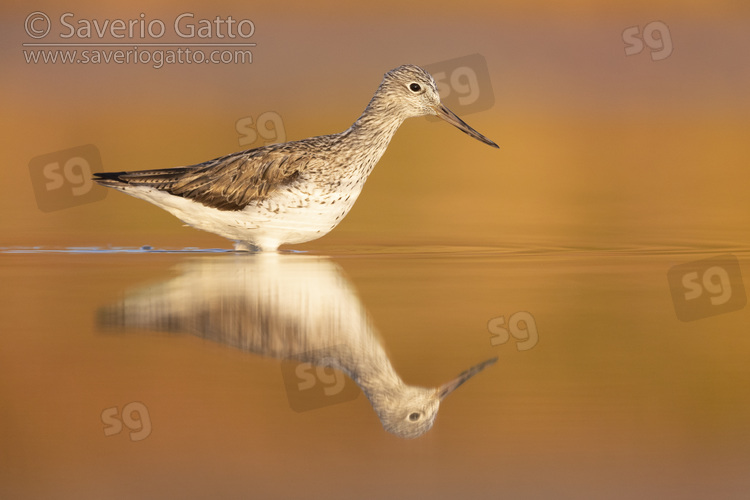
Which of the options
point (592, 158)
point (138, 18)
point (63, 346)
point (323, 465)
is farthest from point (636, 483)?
point (138, 18)

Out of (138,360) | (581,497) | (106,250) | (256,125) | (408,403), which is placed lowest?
(581,497)

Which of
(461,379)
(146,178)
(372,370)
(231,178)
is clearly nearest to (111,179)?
(146,178)

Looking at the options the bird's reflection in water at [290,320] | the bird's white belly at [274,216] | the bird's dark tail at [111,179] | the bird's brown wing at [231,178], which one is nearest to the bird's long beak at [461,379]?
the bird's reflection in water at [290,320]

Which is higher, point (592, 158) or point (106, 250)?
point (592, 158)

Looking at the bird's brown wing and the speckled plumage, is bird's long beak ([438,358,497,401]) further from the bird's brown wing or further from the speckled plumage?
the bird's brown wing

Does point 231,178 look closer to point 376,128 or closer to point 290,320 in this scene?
point 376,128

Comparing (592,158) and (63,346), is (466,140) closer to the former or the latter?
(592,158)

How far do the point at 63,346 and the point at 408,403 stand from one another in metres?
1.96

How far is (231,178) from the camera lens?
9.23m

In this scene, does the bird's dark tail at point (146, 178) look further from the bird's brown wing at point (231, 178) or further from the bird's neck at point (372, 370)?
the bird's neck at point (372, 370)

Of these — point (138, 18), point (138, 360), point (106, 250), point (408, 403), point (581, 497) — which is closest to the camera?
point (581, 497)

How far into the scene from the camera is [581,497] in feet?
12.9

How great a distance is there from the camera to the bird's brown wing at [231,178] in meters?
8.97

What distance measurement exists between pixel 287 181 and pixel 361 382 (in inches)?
147
